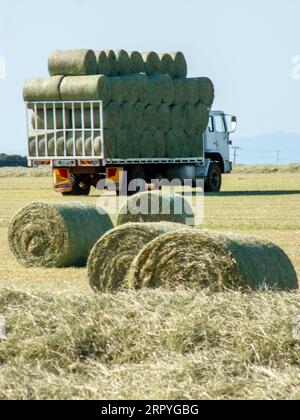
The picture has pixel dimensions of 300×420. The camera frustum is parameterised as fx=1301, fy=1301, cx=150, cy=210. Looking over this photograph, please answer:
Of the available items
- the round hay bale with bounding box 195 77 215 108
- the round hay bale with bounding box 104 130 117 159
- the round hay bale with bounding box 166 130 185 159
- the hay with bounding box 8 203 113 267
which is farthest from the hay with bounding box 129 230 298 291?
the round hay bale with bounding box 195 77 215 108

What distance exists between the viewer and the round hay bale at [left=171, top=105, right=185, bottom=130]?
117ft

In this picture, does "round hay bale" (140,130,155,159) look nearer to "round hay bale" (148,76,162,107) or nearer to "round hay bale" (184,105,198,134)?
"round hay bale" (148,76,162,107)

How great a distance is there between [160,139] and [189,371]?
88.3ft

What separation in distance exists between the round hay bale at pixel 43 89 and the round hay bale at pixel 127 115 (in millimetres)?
1780

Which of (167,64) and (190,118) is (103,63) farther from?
(190,118)

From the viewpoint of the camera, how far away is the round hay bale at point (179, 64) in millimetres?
36219

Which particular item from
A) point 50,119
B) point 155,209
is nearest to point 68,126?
point 50,119

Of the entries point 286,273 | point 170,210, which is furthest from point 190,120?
point 286,273

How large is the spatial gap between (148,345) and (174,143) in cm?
2654

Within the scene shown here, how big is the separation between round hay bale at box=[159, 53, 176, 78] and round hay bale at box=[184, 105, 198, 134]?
3.53 feet

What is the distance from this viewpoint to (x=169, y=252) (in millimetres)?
11547

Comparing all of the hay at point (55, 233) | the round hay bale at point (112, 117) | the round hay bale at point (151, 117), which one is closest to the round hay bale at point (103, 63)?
the round hay bale at point (112, 117)

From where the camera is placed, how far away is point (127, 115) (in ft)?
112
